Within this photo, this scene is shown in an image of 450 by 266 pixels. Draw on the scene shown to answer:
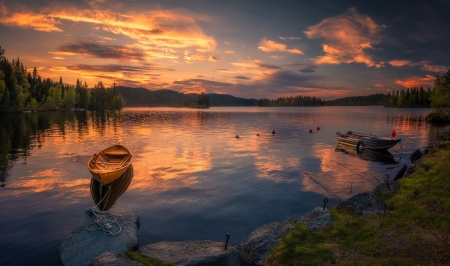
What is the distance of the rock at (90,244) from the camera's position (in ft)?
41.7

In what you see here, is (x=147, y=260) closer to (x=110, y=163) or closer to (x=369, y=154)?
(x=110, y=163)

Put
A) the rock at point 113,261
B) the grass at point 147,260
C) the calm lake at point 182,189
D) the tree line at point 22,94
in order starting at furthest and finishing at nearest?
1. the tree line at point 22,94
2. the calm lake at point 182,189
3. the grass at point 147,260
4. the rock at point 113,261

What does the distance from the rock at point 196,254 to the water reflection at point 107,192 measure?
936 centimetres

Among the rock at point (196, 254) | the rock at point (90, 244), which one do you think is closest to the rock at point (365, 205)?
the rock at point (196, 254)

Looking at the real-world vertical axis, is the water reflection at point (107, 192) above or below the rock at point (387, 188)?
below

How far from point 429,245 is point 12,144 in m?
60.3

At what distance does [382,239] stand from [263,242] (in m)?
5.10

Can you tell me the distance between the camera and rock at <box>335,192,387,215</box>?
14.7 m

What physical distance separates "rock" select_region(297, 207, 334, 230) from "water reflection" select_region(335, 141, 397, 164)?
29479mm

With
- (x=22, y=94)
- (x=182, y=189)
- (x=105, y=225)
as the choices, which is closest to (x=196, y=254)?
(x=105, y=225)

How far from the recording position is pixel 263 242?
12.8m

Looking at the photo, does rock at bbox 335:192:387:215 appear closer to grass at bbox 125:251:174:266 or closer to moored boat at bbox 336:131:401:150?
grass at bbox 125:251:174:266

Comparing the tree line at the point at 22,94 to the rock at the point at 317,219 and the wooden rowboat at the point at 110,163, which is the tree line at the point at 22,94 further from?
the rock at the point at 317,219

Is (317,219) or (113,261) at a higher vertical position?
(113,261)
